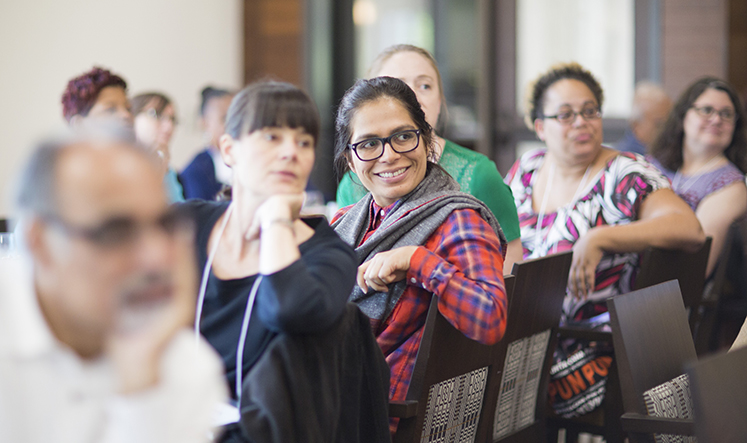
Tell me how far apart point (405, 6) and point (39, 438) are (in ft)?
19.4

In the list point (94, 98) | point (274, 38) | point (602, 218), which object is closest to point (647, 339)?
point (602, 218)

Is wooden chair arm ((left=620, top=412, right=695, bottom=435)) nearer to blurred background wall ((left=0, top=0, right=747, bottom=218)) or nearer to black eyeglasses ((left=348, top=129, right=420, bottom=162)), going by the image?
black eyeglasses ((left=348, top=129, right=420, bottom=162))

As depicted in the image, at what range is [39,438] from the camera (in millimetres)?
664

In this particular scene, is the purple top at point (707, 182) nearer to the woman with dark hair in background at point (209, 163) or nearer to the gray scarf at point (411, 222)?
the gray scarf at point (411, 222)

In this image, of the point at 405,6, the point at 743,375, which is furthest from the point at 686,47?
the point at 743,375

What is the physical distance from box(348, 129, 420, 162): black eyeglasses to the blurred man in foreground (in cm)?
102

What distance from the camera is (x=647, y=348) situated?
4.87ft

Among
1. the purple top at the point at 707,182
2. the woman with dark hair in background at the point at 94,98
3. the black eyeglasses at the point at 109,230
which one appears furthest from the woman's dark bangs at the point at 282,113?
the purple top at the point at 707,182

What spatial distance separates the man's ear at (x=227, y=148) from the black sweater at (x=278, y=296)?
11 cm

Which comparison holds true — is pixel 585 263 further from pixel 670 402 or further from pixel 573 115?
pixel 670 402

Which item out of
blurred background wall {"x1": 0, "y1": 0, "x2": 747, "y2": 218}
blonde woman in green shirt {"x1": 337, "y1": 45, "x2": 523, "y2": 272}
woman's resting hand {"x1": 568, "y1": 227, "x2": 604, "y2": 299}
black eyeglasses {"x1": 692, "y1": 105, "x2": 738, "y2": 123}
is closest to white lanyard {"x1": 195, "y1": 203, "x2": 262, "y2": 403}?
blonde woman in green shirt {"x1": 337, "y1": 45, "x2": 523, "y2": 272}

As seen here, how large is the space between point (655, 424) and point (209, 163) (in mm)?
2945

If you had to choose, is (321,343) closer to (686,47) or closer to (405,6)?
(686,47)

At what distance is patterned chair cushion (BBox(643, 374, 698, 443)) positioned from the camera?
1431 millimetres
